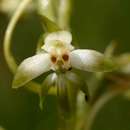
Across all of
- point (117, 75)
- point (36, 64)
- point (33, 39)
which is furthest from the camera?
point (33, 39)

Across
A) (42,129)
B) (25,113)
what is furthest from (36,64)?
(25,113)

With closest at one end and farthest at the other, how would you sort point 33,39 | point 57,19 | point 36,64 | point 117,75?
1. point 36,64
2. point 57,19
3. point 117,75
4. point 33,39

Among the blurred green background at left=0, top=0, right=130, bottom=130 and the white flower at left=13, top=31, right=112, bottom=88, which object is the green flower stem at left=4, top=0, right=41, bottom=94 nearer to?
the white flower at left=13, top=31, right=112, bottom=88

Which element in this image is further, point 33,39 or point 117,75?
point 33,39

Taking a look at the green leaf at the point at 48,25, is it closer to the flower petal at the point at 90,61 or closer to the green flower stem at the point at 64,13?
the flower petal at the point at 90,61

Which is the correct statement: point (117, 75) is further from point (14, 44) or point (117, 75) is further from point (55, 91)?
point (14, 44)

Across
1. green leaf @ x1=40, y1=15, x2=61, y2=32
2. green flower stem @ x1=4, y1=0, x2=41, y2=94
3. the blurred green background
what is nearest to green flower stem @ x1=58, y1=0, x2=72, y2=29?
green flower stem @ x1=4, y1=0, x2=41, y2=94

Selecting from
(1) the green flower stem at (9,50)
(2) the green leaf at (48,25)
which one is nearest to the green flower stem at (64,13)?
(1) the green flower stem at (9,50)

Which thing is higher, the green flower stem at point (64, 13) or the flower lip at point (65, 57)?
the green flower stem at point (64, 13)
